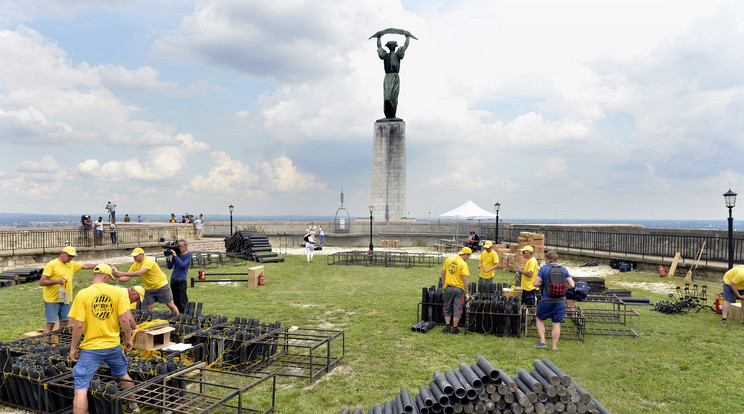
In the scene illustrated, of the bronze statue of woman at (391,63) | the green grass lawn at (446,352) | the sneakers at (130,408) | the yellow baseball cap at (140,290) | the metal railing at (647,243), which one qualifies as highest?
the bronze statue of woman at (391,63)

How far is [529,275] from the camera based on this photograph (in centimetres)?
978

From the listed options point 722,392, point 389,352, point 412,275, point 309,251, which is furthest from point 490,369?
point 309,251

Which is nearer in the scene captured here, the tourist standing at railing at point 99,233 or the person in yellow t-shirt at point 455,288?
the person in yellow t-shirt at point 455,288

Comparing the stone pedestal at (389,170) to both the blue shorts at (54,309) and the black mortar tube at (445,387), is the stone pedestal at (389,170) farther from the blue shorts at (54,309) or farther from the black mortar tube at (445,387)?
the black mortar tube at (445,387)

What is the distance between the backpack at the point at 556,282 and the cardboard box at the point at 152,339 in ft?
22.1

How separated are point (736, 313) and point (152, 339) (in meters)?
12.9

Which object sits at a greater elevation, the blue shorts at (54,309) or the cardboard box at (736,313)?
the blue shorts at (54,309)

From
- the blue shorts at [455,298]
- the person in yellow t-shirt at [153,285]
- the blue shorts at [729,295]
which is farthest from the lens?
the blue shorts at [729,295]

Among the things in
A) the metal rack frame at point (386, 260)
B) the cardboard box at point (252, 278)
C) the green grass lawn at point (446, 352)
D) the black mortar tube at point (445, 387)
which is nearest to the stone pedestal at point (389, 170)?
the metal rack frame at point (386, 260)

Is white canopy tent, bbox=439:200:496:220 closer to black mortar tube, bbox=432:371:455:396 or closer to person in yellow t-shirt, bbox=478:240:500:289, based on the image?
person in yellow t-shirt, bbox=478:240:500:289

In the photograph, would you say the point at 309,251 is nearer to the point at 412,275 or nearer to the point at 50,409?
the point at 412,275

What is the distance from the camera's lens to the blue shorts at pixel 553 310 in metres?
8.34

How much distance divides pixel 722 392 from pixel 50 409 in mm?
9557

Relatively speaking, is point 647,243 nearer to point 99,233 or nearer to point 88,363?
point 88,363
